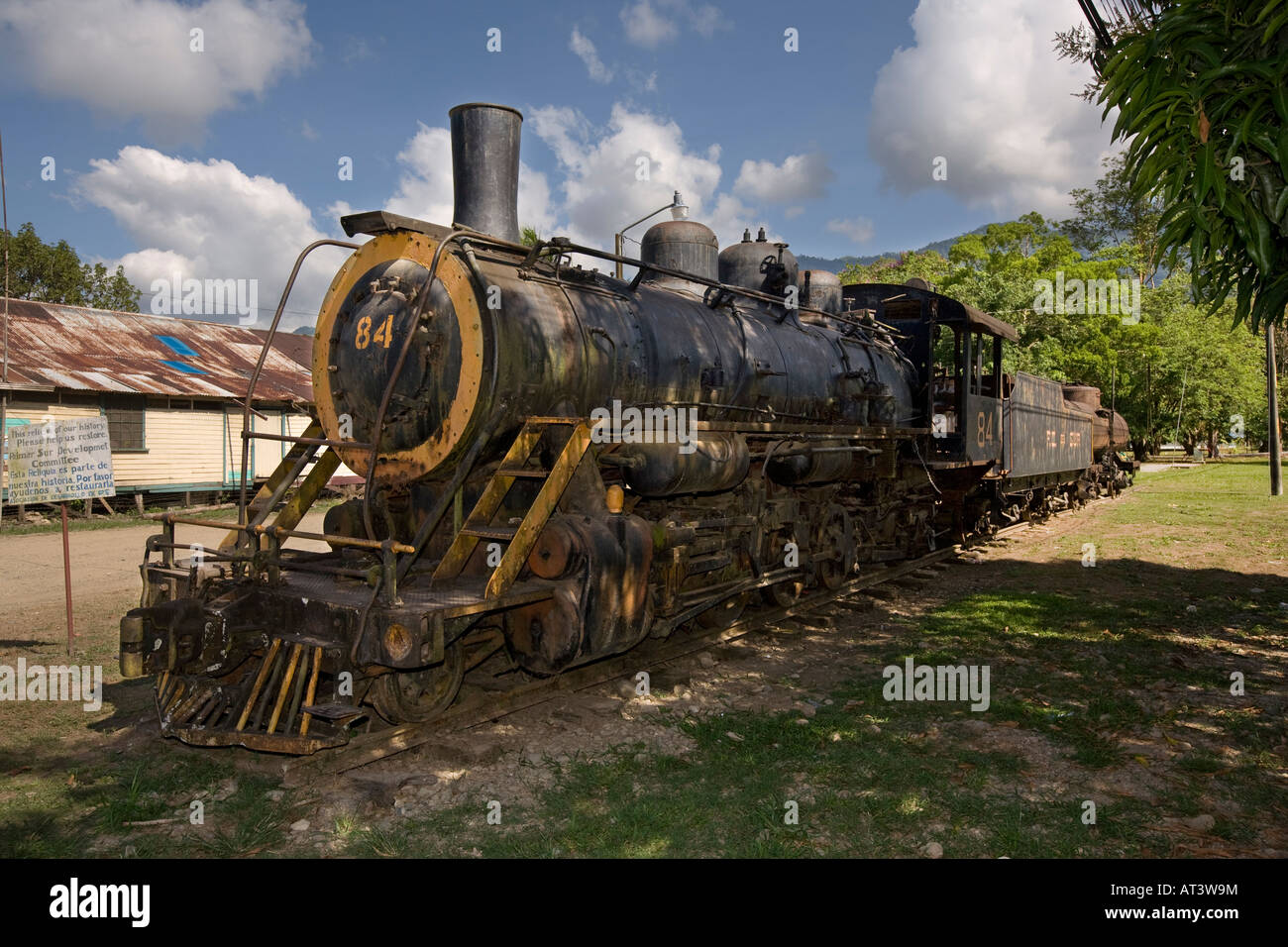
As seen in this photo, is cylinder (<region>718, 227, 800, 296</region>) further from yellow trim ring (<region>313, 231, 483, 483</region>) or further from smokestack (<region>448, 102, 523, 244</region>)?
yellow trim ring (<region>313, 231, 483, 483</region>)

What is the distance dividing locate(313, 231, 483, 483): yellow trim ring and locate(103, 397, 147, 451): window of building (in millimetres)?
15474

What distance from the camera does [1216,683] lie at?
6.31 m

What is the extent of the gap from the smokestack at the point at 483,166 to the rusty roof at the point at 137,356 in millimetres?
13172

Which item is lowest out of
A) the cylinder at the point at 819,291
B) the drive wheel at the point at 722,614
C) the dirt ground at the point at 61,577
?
the dirt ground at the point at 61,577

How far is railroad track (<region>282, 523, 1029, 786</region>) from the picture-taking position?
4816mm

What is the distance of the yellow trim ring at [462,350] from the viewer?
5.33 meters

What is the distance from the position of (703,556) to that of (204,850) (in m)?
4.19

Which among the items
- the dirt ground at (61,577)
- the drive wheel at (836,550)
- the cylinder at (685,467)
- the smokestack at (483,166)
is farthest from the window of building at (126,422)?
the cylinder at (685,467)

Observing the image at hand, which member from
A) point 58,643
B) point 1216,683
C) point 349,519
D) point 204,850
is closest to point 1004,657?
point 1216,683

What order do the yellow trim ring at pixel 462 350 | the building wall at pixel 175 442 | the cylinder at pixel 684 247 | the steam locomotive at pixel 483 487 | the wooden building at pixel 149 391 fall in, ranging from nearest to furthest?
the steam locomotive at pixel 483 487, the yellow trim ring at pixel 462 350, the cylinder at pixel 684 247, the wooden building at pixel 149 391, the building wall at pixel 175 442

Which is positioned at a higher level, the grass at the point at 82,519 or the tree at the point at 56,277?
the tree at the point at 56,277

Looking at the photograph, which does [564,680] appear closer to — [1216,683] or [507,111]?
[507,111]

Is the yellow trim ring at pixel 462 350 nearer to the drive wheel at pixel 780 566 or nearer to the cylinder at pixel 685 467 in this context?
the cylinder at pixel 685 467

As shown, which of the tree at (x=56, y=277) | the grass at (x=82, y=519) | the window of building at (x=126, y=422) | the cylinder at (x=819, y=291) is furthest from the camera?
the tree at (x=56, y=277)
